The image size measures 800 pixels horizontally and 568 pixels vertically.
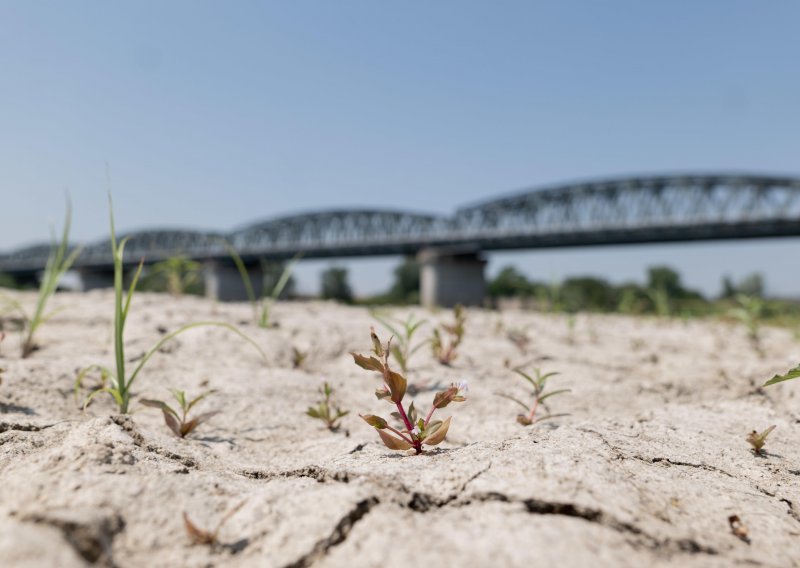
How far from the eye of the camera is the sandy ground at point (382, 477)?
2.60 ft

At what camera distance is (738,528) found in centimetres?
89

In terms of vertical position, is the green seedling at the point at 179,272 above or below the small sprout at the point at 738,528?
above

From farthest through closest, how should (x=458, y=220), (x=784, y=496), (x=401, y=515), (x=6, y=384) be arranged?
(x=458, y=220)
(x=6, y=384)
(x=784, y=496)
(x=401, y=515)

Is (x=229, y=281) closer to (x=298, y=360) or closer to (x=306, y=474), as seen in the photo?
(x=298, y=360)

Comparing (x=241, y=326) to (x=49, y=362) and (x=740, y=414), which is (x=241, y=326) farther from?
(x=740, y=414)

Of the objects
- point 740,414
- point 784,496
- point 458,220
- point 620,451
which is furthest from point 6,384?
point 458,220

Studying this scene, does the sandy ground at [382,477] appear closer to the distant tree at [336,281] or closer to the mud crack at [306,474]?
the mud crack at [306,474]

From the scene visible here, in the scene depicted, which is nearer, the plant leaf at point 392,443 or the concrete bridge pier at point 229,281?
the plant leaf at point 392,443

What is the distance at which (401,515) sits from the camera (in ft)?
2.94

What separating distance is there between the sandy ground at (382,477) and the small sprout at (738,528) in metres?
0.02

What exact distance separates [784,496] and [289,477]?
1158 mm

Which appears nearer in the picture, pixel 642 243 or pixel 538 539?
pixel 538 539

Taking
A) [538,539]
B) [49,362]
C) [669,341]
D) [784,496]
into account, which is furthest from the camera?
[669,341]

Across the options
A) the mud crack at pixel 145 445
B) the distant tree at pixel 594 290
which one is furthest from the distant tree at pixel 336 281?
the mud crack at pixel 145 445
